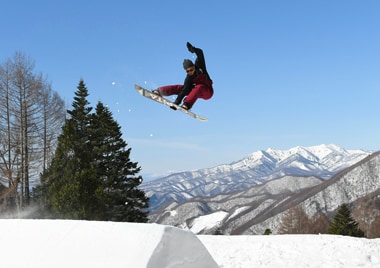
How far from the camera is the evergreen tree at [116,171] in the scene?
2595 centimetres

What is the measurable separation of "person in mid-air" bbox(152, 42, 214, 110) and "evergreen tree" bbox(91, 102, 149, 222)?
1754 centimetres

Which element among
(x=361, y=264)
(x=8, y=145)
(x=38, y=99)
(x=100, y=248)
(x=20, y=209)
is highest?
(x=38, y=99)

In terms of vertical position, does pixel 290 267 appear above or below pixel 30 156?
below

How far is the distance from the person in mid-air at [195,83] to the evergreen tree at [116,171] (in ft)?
57.5

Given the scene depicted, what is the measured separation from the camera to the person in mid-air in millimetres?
9047

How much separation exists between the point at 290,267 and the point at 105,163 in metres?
16.1

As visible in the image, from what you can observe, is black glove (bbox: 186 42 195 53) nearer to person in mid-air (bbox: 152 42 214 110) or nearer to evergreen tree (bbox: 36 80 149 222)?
person in mid-air (bbox: 152 42 214 110)

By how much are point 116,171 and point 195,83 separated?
18.5 metres

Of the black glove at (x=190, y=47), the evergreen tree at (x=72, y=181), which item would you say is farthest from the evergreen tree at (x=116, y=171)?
the black glove at (x=190, y=47)

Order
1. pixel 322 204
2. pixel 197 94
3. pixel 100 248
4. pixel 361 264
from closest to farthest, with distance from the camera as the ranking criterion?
pixel 100 248 < pixel 197 94 < pixel 361 264 < pixel 322 204

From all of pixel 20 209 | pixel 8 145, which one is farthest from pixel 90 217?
pixel 8 145

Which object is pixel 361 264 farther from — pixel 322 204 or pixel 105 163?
pixel 322 204

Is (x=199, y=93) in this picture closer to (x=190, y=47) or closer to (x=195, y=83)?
(x=195, y=83)

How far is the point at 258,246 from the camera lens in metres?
17.2
